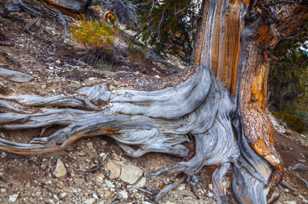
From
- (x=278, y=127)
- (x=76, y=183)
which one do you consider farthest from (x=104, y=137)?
(x=278, y=127)

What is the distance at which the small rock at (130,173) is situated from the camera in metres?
3.03

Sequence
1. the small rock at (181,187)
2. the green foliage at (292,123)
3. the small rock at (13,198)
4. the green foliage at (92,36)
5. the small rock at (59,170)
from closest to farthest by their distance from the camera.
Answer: the small rock at (13,198) < the small rock at (59,170) < the small rock at (181,187) < the green foliage at (92,36) < the green foliage at (292,123)

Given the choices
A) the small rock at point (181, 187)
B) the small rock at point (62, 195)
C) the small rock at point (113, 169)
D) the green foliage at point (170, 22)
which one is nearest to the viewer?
the small rock at point (62, 195)

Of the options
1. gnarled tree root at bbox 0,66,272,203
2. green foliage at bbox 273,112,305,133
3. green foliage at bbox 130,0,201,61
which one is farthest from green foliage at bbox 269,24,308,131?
green foliage at bbox 130,0,201,61

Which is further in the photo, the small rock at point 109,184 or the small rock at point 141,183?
Answer: the small rock at point 141,183

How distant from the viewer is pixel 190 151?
3.48 meters

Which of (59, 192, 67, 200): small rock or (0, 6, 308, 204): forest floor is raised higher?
(0, 6, 308, 204): forest floor

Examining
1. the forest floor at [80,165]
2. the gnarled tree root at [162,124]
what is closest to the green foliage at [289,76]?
the gnarled tree root at [162,124]

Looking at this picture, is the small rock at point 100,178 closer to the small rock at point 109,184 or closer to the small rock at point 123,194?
the small rock at point 109,184

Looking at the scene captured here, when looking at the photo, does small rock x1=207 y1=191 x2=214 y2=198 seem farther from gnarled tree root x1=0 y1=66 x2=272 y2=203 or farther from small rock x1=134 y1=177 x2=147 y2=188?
small rock x1=134 y1=177 x2=147 y2=188

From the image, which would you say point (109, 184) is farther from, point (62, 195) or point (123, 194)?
point (62, 195)

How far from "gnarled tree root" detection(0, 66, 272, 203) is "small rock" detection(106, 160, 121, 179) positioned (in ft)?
0.60

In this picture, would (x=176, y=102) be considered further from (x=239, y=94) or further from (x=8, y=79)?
(x=8, y=79)

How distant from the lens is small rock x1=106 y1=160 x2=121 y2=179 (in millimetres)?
3008
